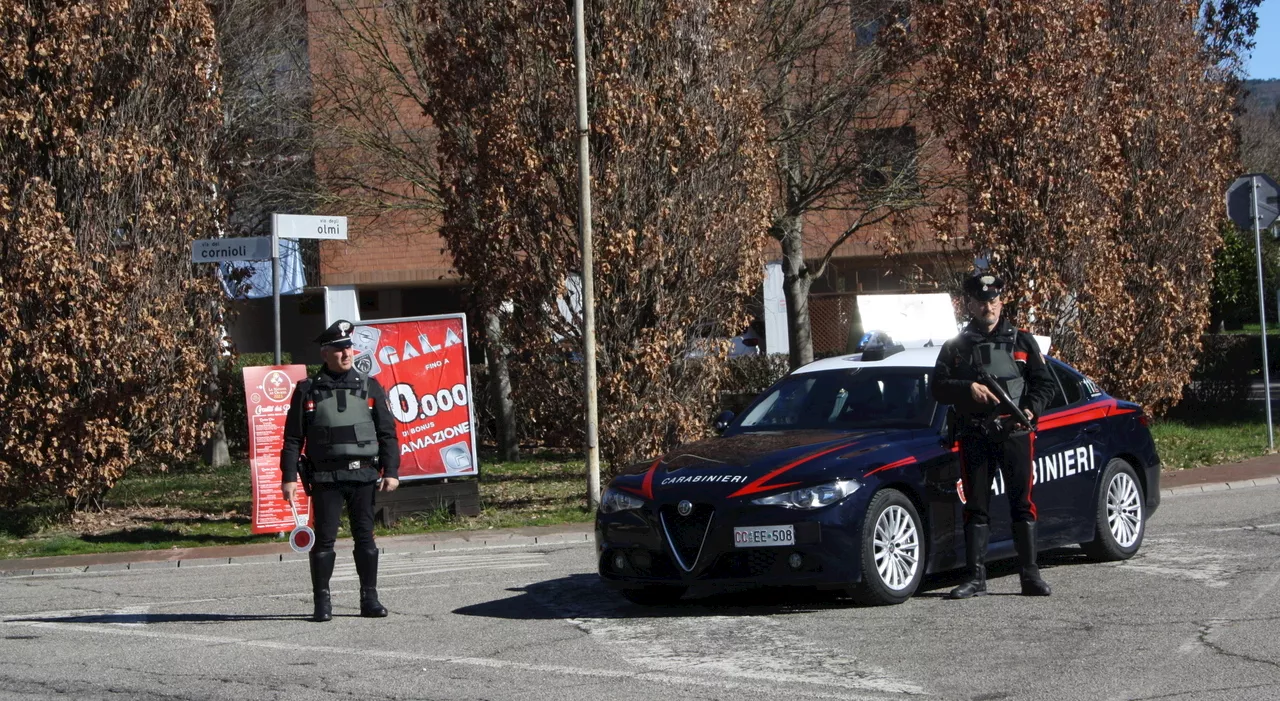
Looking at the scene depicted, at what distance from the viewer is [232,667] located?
739cm

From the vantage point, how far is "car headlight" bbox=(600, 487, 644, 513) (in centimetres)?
831

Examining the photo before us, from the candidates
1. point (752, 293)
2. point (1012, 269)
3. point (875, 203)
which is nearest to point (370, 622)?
point (752, 293)

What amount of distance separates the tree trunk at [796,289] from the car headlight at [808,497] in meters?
15.1

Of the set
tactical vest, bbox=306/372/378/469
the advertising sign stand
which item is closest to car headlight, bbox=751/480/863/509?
tactical vest, bbox=306/372/378/469

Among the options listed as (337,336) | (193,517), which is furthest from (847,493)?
(193,517)

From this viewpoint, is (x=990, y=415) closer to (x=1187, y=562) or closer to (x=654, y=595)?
(x=654, y=595)

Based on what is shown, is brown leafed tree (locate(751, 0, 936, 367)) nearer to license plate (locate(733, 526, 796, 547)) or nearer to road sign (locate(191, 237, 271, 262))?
road sign (locate(191, 237, 271, 262))

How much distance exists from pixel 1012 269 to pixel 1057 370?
8745mm

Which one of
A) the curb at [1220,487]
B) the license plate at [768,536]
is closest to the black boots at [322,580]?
the license plate at [768,536]

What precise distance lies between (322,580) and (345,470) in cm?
70

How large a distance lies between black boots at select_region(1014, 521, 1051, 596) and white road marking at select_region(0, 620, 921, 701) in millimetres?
2506

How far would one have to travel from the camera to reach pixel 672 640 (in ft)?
25.1

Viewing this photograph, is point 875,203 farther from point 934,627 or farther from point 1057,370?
point 934,627

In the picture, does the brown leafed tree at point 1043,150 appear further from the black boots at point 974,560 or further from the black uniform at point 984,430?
the black boots at point 974,560
